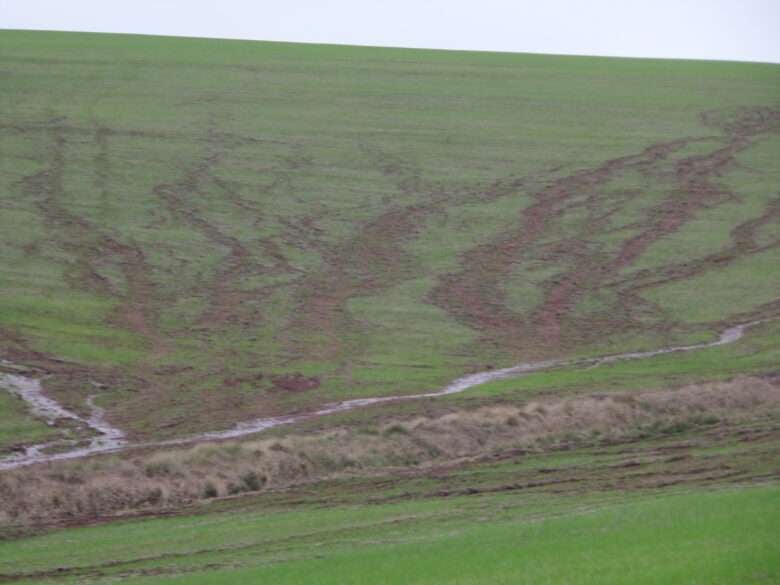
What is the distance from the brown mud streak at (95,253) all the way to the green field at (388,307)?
0.14 m

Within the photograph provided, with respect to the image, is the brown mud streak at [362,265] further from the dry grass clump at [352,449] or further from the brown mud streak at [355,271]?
the dry grass clump at [352,449]

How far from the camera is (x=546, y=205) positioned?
50094mm

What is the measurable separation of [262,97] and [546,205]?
1847 centimetres

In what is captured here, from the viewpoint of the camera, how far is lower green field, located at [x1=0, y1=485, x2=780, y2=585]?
15.2m

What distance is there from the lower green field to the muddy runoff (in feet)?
20.0

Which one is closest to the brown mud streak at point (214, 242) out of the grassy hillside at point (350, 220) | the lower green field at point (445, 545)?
the grassy hillside at point (350, 220)

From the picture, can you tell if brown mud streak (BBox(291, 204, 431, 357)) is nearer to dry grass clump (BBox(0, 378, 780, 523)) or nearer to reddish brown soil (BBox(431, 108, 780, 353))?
reddish brown soil (BBox(431, 108, 780, 353))

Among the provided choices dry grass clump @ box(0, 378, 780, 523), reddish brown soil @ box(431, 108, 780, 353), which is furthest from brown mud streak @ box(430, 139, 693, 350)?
dry grass clump @ box(0, 378, 780, 523)

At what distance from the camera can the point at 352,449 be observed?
2688 centimetres

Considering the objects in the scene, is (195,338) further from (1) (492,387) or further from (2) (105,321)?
(1) (492,387)

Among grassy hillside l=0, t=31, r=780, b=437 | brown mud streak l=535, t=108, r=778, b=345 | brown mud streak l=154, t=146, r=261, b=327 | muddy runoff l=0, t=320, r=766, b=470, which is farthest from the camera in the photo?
brown mud streak l=535, t=108, r=778, b=345

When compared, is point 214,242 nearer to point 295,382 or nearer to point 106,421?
point 295,382

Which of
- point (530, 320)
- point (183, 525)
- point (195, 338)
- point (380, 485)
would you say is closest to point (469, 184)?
point (530, 320)

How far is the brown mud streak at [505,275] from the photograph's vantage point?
39438mm
